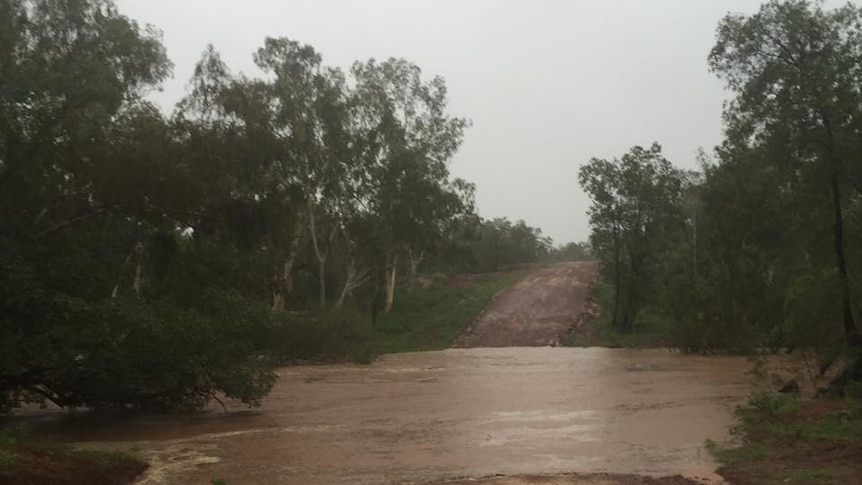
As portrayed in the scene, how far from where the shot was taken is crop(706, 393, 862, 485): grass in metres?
10.2

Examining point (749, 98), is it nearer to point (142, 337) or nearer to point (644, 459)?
point (644, 459)

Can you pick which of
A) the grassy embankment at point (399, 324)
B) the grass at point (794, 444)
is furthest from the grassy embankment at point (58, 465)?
the grassy embankment at point (399, 324)

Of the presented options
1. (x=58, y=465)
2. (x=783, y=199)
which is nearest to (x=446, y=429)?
(x=58, y=465)

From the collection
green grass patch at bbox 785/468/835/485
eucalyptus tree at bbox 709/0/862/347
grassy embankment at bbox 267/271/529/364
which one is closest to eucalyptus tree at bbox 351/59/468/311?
grassy embankment at bbox 267/271/529/364

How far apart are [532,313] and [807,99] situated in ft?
100

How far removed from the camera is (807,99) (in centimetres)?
2044

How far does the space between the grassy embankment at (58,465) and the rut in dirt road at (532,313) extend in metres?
33.1

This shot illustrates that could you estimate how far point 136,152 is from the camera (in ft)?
55.5

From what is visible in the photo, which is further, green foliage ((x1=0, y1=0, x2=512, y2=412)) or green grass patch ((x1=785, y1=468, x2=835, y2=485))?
green foliage ((x1=0, y1=0, x2=512, y2=412))

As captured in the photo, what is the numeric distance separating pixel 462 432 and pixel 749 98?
13.8m

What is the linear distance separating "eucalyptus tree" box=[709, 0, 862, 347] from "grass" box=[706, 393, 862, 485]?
375 cm

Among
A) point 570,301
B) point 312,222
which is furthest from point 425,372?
point 570,301

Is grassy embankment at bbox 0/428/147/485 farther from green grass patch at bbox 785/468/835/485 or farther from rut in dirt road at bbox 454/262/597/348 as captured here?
rut in dirt road at bbox 454/262/597/348

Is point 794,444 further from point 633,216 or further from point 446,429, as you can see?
point 633,216
